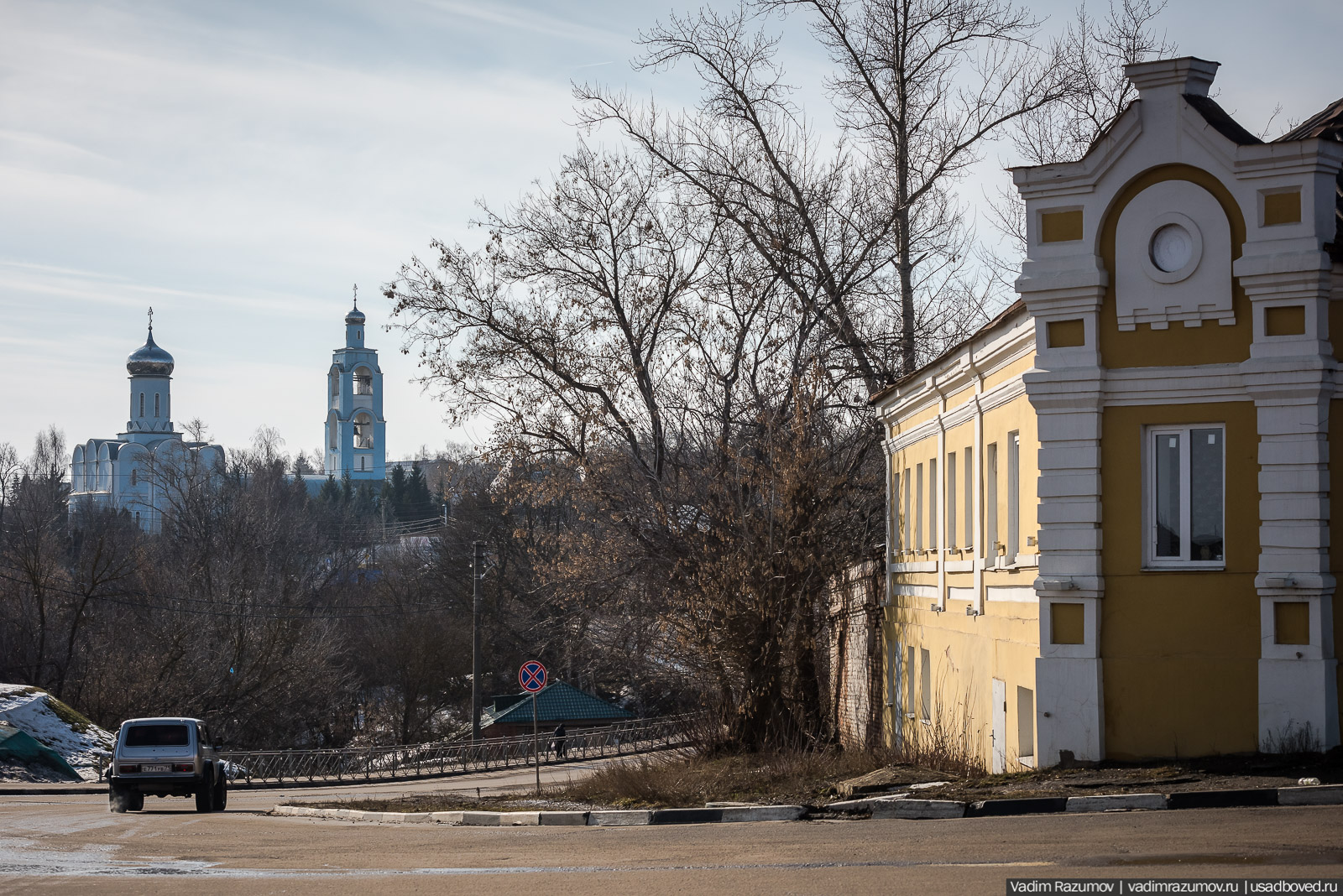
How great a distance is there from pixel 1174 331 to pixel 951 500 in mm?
6495

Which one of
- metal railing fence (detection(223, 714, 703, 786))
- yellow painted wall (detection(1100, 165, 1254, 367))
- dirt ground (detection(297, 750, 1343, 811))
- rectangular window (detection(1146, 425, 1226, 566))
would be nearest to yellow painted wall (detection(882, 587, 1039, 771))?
dirt ground (detection(297, 750, 1343, 811))

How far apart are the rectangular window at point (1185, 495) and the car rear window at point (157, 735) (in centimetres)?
1590

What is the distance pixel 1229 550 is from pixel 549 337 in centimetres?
1816

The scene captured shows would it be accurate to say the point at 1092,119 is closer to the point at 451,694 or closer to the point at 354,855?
the point at 354,855

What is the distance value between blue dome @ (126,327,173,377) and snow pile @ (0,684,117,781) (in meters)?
145

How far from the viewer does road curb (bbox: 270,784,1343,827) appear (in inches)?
481

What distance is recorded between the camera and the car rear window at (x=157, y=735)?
2209cm

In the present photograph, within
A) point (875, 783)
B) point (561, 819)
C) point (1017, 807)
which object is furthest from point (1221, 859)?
point (561, 819)

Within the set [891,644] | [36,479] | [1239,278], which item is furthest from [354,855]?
[36,479]

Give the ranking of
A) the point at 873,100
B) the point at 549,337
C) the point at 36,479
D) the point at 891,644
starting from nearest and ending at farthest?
the point at 891,644
the point at 549,337
the point at 873,100
the point at 36,479

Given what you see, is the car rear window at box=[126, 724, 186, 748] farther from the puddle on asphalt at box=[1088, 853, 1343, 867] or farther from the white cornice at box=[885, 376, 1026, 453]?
the puddle on asphalt at box=[1088, 853, 1343, 867]

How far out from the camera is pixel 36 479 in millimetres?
110312

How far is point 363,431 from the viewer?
579 feet

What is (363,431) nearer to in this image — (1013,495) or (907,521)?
(907,521)
